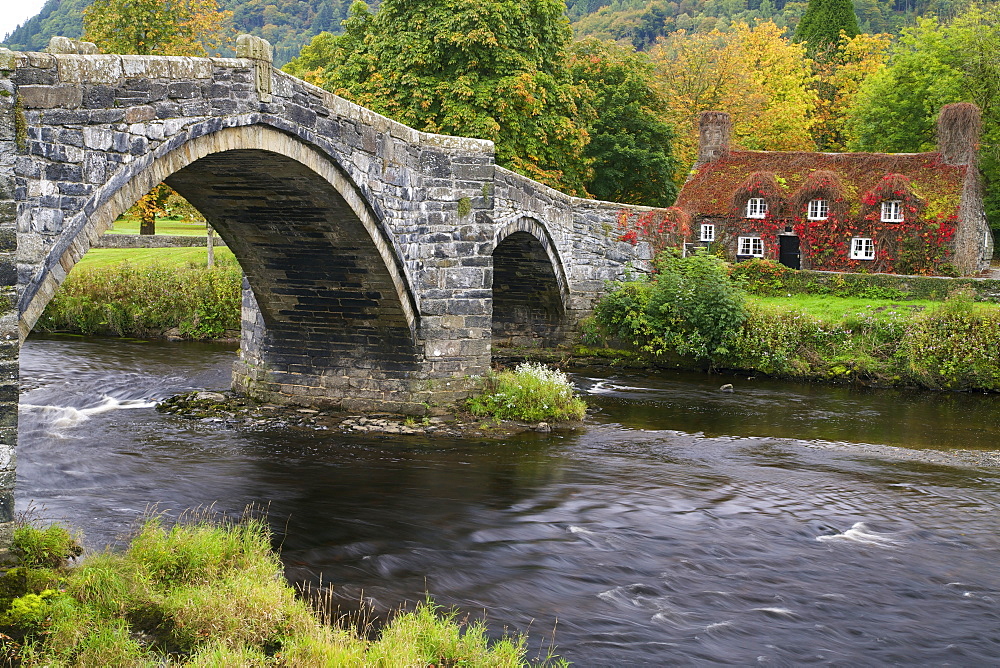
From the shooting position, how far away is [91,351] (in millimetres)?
23203

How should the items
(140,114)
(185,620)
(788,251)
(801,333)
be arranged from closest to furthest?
1. (185,620)
2. (140,114)
3. (801,333)
4. (788,251)

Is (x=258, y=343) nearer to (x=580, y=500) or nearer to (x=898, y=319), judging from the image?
(x=580, y=500)

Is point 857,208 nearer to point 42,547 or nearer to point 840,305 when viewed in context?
point 840,305

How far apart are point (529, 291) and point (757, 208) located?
948 centimetres

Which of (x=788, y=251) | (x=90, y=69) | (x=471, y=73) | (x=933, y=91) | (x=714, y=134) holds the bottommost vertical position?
(x=788, y=251)

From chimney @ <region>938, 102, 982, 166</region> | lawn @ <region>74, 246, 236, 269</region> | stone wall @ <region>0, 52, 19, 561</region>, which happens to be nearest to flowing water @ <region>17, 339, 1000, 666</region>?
stone wall @ <region>0, 52, 19, 561</region>

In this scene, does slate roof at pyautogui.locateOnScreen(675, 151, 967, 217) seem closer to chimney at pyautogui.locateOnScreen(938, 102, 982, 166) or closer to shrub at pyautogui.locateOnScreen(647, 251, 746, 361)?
chimney at pyautogui.locateOnScreen(938, 102, 982, 166)

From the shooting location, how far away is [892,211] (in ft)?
94.1

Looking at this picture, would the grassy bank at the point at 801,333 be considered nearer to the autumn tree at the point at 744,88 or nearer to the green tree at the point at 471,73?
the green tree at the point at 471,73

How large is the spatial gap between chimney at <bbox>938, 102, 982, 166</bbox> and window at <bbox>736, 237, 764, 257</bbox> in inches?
233

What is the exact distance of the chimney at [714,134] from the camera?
32062mm

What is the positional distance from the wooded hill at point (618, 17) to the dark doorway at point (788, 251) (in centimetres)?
3899

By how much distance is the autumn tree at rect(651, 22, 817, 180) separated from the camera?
38812 millimetres

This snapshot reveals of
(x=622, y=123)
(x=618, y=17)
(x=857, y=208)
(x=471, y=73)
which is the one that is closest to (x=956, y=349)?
(x=857, y=208)
